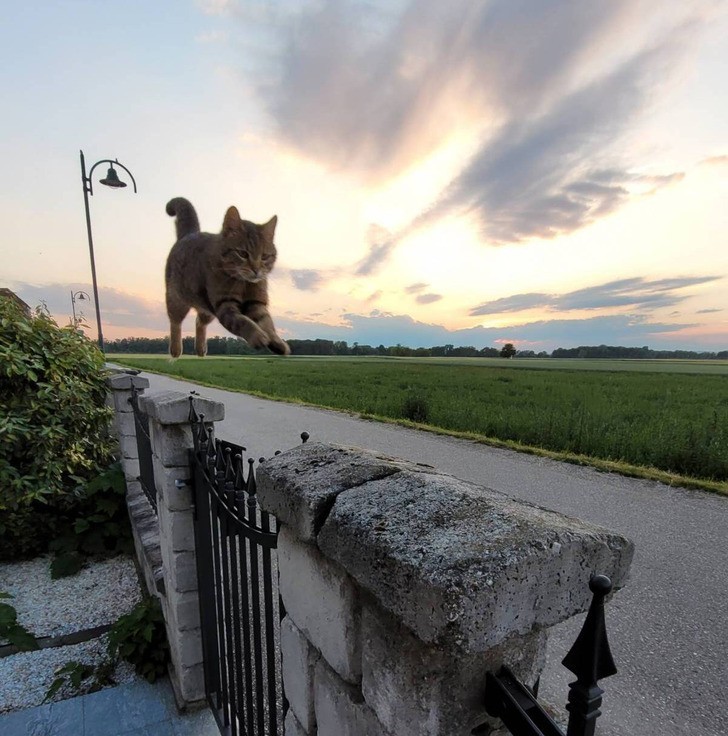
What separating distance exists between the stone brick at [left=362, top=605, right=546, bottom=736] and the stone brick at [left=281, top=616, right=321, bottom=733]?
1.57ft

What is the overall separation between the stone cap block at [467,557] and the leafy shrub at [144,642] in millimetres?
3051

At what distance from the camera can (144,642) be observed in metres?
3.28

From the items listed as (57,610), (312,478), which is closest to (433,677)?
(312,478)

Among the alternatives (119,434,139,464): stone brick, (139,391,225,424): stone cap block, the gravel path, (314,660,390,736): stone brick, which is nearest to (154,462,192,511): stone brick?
(139,391,225,424): stone cap block

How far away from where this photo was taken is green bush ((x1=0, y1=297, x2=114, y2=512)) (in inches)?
179

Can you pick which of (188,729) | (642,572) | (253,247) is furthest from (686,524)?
(253,247)

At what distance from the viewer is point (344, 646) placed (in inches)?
46.3

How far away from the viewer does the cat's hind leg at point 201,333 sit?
1021 mm

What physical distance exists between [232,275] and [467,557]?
0.65 meters

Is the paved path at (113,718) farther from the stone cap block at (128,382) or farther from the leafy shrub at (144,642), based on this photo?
the stone cap block at (128,382)

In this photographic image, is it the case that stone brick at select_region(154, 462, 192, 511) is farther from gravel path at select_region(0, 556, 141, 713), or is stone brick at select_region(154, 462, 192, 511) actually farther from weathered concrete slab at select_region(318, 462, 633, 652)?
weathered concrete slab at select_region(318, 462, 633, 652)

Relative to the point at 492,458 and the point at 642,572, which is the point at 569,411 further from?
the point at 642,572

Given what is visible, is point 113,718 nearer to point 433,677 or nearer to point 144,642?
point 144,642

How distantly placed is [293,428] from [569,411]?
7650 millimetres
